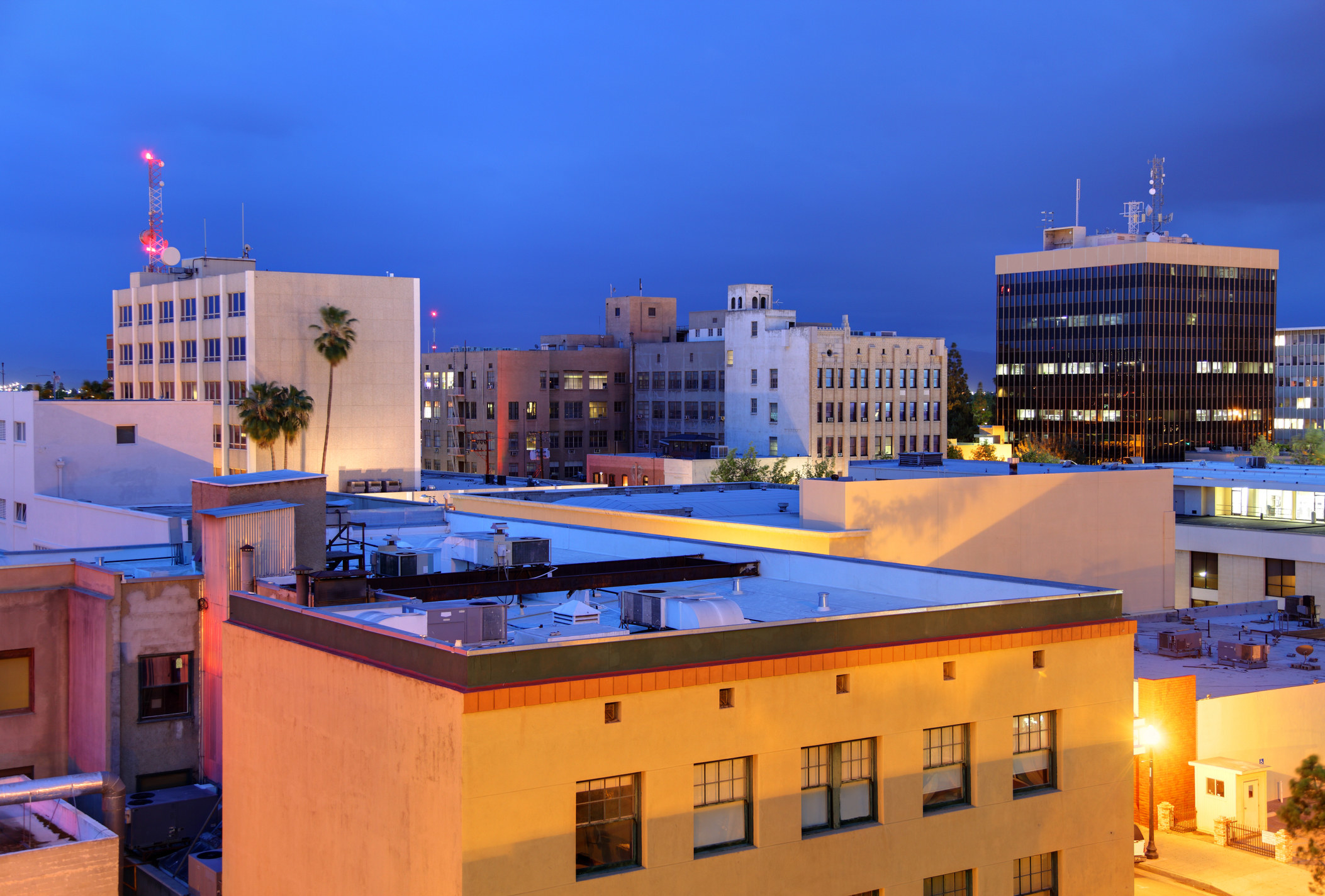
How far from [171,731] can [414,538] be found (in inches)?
413

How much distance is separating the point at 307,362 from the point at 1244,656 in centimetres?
7391

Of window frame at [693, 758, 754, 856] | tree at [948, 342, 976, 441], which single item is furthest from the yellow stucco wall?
tree at [948, 342, 976, 441]

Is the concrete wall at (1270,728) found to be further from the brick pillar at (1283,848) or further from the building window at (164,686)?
the building window at (164,686)

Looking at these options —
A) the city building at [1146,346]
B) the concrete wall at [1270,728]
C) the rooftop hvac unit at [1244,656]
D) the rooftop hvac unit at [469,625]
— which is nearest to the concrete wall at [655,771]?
the rooftop hvac unit at [469,625]

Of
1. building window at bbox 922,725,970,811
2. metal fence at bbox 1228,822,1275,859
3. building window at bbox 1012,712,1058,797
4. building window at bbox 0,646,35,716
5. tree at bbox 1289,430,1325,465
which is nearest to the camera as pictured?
building window at bbox 922,725,970,811

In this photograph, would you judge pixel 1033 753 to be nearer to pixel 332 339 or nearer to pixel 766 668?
pixel 766 668

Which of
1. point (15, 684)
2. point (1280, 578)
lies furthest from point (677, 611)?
point (1280, 578)

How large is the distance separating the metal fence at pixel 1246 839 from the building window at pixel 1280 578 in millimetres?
44905

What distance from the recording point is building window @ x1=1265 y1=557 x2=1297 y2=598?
77.1 metres

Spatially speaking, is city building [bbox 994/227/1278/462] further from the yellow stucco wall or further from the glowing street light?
the yellow stucco wall

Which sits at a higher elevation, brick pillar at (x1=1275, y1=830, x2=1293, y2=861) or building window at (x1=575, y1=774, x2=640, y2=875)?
building window at (x1=575, y1=774, x2=640, y2=875)

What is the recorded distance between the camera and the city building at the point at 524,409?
150500mm

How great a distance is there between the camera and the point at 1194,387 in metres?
181

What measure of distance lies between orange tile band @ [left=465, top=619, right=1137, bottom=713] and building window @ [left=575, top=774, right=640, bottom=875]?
1.42 meters
